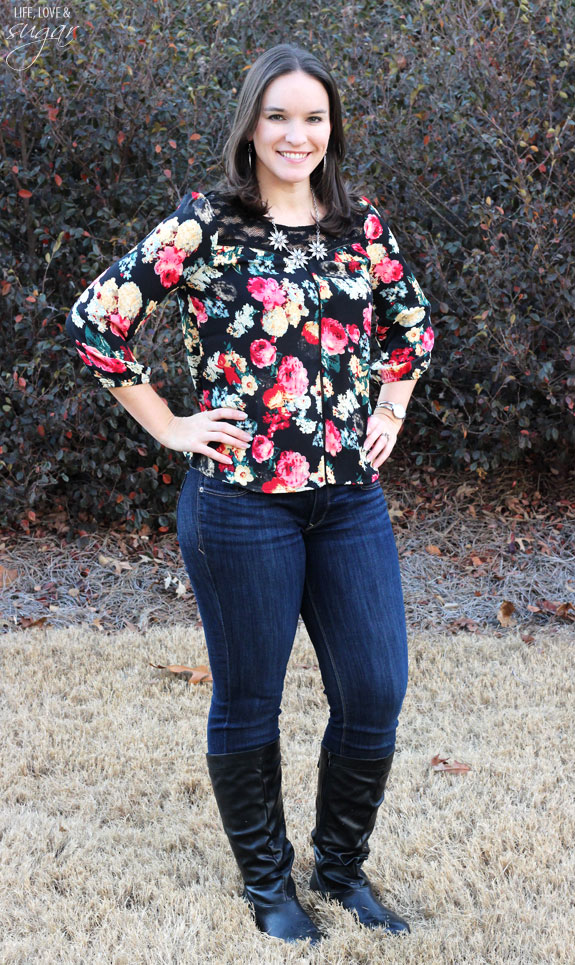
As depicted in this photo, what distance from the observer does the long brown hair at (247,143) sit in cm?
234

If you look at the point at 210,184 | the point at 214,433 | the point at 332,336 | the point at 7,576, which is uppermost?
the point at 210,184

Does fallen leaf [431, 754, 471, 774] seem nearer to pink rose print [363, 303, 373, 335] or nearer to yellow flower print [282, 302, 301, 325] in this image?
pink rose print [363, 303, 373, 335]

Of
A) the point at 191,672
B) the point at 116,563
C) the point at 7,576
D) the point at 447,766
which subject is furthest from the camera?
the point at 116,563

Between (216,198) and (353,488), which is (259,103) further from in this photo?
(353,488)

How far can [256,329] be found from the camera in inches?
89.0

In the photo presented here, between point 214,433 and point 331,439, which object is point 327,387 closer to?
point 331,439

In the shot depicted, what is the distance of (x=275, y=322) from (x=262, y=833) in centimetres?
135

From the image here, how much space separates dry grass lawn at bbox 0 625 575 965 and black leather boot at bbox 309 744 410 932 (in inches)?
2.3

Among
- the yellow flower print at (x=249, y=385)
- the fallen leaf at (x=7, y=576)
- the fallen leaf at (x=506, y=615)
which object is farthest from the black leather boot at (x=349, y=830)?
the fallen leaf at (x=7, y=576)

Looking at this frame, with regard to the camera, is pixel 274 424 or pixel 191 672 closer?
pixel 274 424

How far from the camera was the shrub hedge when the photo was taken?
5.48 meters

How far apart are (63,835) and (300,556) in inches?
56.5

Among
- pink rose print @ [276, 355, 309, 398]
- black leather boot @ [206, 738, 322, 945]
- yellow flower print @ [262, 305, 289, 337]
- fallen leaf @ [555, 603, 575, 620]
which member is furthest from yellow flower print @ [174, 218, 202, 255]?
fallen leaf @ [555, 603, 575, 620]

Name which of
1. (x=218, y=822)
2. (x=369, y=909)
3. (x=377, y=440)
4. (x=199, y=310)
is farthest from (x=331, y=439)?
(x=218, y=822)
